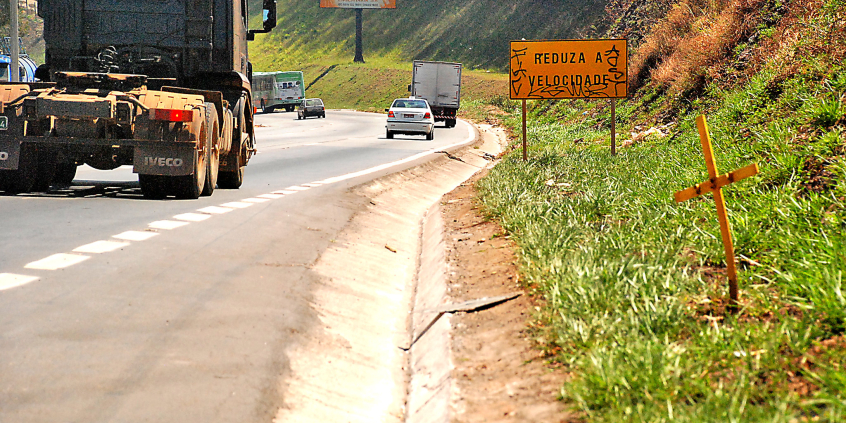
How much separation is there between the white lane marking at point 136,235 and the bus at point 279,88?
67.9 meters

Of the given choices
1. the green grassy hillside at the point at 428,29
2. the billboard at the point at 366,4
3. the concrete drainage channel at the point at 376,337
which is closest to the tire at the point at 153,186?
the concrete drainage channel at the point at 376,337

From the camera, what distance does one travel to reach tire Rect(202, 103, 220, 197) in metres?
11.4

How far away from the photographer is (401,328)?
6.39 m

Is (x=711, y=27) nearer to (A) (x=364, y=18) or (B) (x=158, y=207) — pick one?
(B) (x=158, y=207)

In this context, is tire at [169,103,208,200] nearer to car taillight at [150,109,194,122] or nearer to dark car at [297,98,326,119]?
car taillight at [150,109,194,122]

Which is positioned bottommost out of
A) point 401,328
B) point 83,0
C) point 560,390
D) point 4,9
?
point 401,328

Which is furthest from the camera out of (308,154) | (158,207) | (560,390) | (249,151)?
(308,154)

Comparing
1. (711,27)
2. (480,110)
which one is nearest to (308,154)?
(711,27)

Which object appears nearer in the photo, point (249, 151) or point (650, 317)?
point (650, 317)

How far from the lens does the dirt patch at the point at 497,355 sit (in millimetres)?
3855

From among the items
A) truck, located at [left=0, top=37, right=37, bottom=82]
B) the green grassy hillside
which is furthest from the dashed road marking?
the green grassy hillside

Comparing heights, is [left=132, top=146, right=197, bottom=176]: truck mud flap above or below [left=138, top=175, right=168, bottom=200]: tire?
above

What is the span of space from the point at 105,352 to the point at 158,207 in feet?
20.5

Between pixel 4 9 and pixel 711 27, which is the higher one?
pixel 4 9
